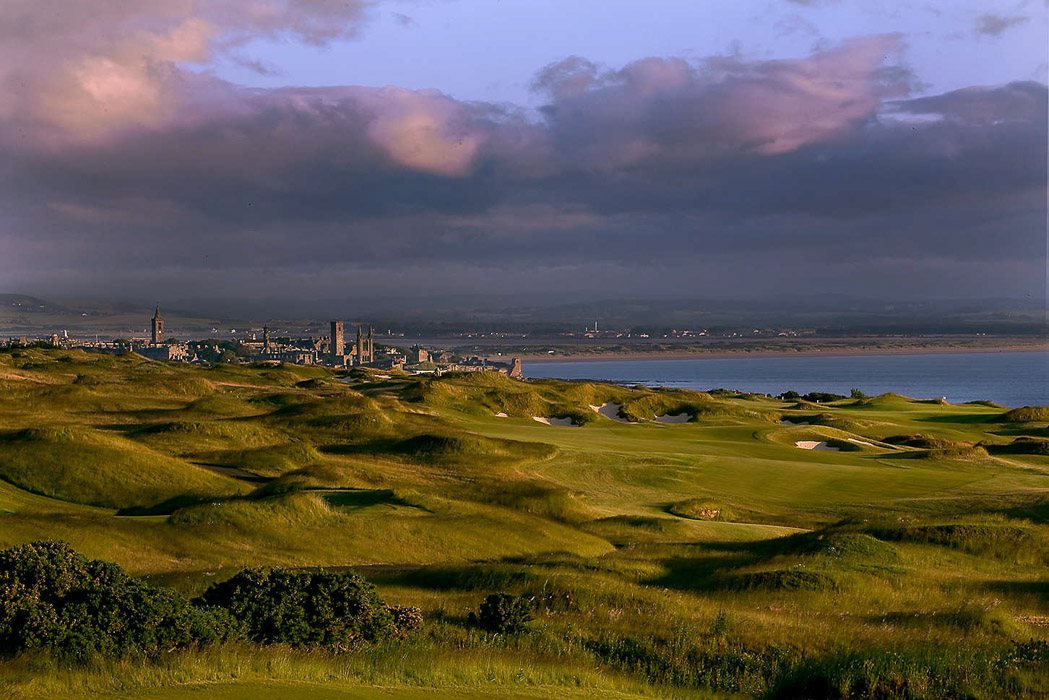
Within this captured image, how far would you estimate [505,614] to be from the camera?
12.2 metres

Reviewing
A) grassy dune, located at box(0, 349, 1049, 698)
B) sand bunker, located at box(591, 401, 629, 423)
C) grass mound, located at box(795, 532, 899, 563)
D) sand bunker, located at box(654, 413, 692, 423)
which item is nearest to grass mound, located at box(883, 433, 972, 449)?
grassy dune, located at box(0, 349, 1049, 698)

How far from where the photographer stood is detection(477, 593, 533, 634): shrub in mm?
12039

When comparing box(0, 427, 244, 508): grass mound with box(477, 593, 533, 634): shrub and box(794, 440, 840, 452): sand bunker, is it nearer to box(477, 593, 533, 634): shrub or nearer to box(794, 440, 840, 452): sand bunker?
box(477, 593, 533, 634): shrub

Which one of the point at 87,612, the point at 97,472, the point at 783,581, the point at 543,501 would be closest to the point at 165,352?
the point at 97,472

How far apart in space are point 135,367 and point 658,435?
143 ft

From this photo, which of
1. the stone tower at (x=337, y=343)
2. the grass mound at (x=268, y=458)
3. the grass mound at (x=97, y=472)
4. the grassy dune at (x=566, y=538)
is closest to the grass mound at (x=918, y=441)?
the grassy dune at (x=566, y=538)

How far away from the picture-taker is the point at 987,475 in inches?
1340

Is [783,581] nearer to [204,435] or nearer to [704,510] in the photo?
[704,510]

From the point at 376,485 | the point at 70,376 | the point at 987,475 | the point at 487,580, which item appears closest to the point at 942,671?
the point at 487,580

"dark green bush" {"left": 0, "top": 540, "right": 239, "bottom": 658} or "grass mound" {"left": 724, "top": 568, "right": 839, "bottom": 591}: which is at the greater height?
"dark green bush" {"left": 0, "top": 540, "right": 239, "bottom": 658}

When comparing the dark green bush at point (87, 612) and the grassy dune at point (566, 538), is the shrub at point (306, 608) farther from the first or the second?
the grassy dune at point (566, 538)

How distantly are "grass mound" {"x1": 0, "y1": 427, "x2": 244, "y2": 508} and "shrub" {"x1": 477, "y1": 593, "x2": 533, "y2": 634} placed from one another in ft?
47.7

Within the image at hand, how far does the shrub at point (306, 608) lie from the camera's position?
10.8 metres

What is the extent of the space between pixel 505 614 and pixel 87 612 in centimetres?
497
